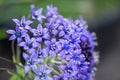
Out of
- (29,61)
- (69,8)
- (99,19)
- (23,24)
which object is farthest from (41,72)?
(99,19)

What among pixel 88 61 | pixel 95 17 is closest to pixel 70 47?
pixel 88 61

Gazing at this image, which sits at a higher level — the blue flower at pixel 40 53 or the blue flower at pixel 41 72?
the blue flower at pixel 40 53

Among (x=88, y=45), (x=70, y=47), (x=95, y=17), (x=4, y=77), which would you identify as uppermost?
(x=95, y=17)

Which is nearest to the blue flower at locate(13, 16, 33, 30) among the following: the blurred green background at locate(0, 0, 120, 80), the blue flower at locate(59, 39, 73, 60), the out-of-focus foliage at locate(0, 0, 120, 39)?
the blue flower at locate(59, 39, 73, 60)

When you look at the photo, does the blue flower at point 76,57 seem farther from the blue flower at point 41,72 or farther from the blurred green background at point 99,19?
the blurred green background at point 99,19

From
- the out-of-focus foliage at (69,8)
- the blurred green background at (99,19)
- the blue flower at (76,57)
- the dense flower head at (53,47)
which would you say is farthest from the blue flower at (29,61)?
the blurred green background at (99,19)

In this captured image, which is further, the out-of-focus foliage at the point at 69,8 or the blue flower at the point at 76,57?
the out-of-focus foliage at the point at 69,8

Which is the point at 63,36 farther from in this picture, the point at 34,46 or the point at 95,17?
the point at 95,17

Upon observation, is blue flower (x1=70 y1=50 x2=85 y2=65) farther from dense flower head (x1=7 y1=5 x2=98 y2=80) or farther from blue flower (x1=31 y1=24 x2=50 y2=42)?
blue flower (x1=31 y1=24 x2=50 y2=42)
